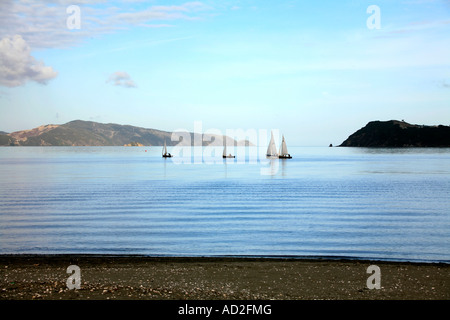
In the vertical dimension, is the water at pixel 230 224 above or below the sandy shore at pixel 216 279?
below

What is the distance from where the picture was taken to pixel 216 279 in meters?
18.4

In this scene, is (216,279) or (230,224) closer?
(216,279)

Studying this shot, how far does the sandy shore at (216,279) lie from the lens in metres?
15.8

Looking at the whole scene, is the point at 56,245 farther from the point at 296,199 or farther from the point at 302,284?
the point at 296,199

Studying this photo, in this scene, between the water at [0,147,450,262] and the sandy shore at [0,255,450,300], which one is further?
the water at [0,147,450,262]

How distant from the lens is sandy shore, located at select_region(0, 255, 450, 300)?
15.8m

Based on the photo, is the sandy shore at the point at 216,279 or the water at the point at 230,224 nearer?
the sandy shore at the point at 216,279

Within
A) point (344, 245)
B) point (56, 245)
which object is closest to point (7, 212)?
point (56, 245)

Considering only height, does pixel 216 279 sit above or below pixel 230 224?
above

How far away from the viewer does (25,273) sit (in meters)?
19.5

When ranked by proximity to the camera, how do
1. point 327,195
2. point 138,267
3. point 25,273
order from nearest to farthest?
point 25,273 → point 138,267 → point 327,195

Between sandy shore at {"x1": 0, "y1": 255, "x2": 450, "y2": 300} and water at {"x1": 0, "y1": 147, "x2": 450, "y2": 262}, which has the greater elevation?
sandy shore at {"x1": 0, "y1": 255, "x2": 450, "y2": 300}

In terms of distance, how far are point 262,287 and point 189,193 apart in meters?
52.6

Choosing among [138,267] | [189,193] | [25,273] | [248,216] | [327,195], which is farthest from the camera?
[189,193]
